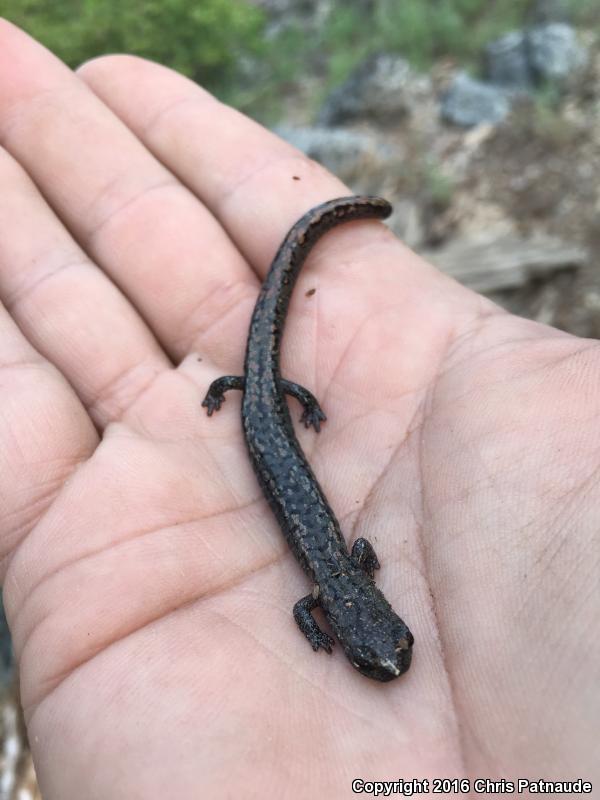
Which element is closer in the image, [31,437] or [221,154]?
[31,437]

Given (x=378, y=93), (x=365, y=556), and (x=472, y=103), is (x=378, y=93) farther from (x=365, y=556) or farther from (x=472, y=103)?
(x=365, y=556)

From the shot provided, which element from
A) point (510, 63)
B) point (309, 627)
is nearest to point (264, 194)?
point (309, 627)

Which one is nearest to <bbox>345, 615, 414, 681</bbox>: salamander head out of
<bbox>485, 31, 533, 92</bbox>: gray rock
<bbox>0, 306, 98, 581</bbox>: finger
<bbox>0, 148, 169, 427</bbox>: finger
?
<bbox>0, 306, 98, 581</bbox>: finger

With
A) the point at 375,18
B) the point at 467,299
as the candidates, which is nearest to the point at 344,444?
the point at 467,299

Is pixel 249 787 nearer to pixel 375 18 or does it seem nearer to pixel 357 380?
pixel 357 380

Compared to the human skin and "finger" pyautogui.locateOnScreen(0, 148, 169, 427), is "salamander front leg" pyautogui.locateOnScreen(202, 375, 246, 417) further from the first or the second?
"finger" pyautogui.locateOnScreen(0, 148, 169, 427)
